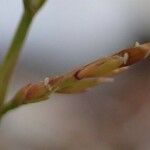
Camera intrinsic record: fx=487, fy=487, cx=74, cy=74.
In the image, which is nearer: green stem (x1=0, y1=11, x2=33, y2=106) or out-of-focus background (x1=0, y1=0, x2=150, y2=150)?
green stem (x1=0, y1=11, x2=33, y2=106)

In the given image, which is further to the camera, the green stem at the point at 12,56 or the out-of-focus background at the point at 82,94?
the out-of-focus background at the point at 82,94

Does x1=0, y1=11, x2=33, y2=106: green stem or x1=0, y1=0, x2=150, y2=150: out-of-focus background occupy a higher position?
x1=0, y1=11, x2=33, y2=106: green stem

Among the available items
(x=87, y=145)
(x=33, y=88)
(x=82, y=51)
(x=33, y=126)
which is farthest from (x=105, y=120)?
(x=33, y=88)

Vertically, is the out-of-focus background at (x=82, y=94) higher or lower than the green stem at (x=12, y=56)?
lower

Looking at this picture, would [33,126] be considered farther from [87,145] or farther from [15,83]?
[15,83]
